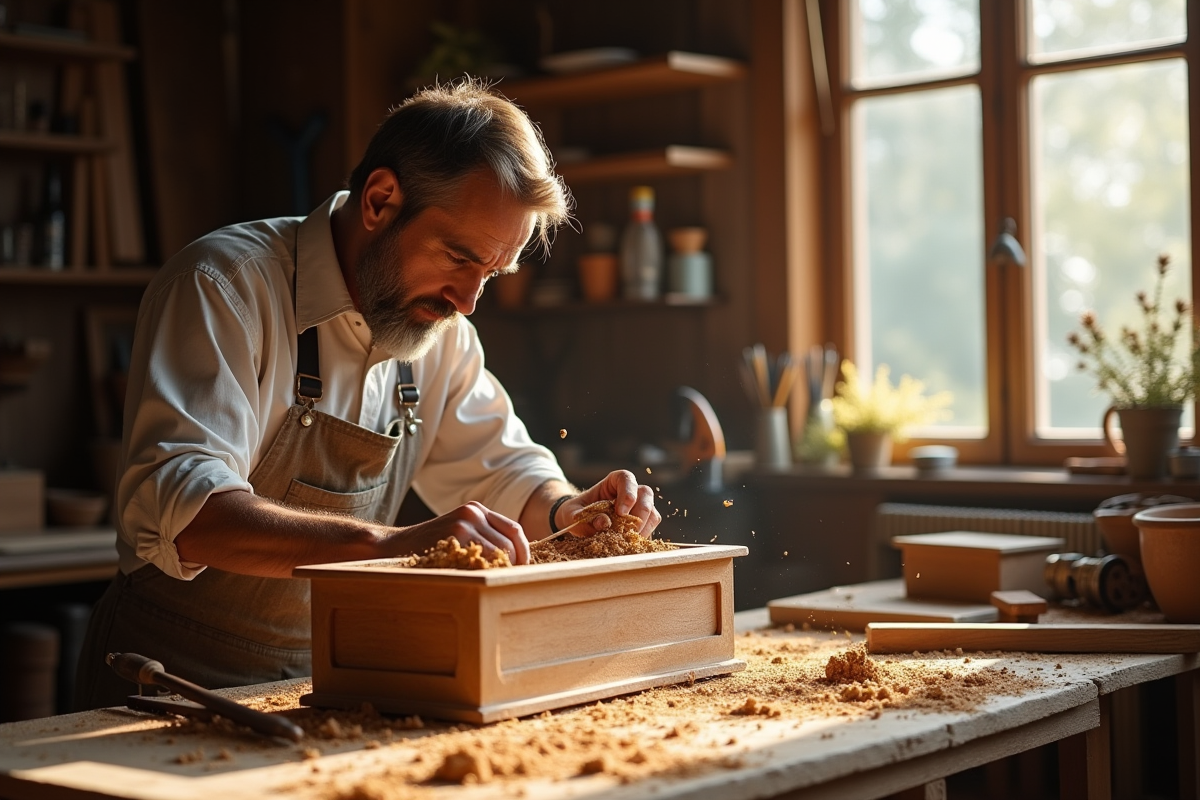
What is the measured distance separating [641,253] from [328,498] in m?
2.34

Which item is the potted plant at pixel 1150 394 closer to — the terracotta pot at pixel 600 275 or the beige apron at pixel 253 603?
the terracotta pot at pixel 600 275

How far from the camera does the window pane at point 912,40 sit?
428 cm

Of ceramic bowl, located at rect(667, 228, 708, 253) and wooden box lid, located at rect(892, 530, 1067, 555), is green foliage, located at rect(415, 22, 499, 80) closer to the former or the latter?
ceramic bowl, located at rect(667, 228, 708, 253)

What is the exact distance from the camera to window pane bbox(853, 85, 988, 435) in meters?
4.32

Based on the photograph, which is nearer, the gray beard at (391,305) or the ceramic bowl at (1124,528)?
the gray beard at (391,305)

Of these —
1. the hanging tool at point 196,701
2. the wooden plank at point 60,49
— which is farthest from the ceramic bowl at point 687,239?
the hanging tool at point 196,701

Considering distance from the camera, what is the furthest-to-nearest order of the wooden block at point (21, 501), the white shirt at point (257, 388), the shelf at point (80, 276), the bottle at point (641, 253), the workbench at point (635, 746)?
the bottle at point (641, 253), the shelf at point (80, 276), the wooden block at point (21, 501), the white shirt at point (257, 388), the workbench at point (635, 746)

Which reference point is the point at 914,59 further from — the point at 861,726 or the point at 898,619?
the point at 861,726

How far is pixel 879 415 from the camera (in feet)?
13.5

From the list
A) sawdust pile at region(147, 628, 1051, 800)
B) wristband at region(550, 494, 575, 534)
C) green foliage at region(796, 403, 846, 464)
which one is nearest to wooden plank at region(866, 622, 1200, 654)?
sawdust pile at region(147, 628, 1051, 800)

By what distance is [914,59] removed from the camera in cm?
440

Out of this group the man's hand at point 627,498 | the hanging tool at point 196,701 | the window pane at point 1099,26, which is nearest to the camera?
the hanging tool at point 196,701

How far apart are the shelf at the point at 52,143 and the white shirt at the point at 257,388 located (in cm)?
240

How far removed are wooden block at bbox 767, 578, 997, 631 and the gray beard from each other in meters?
0.87
